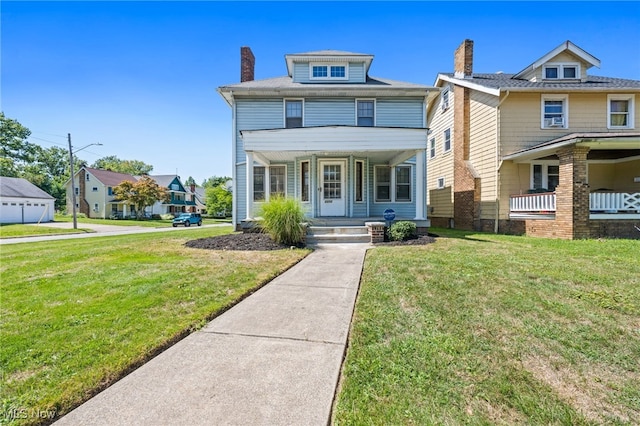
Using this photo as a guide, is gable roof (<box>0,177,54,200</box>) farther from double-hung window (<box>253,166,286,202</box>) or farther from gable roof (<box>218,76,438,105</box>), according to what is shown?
double-hung window (<box>253,166,286,202</box>)

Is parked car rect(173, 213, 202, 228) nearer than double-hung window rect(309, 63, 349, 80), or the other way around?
double-hung window rect(309, 63, 349, 80)

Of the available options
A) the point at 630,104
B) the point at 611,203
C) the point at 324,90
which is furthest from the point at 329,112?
the point at 630,104

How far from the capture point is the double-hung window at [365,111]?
1259cm

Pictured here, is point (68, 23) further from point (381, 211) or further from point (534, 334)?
point (534, 334)

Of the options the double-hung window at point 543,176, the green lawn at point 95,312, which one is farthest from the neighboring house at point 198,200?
the double-hung window at point 543,176

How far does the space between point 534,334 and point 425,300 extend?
1195mm

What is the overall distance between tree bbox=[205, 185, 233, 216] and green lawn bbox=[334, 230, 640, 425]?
4386 cm

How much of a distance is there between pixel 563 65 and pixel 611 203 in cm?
783

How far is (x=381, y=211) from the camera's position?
12.6 meters

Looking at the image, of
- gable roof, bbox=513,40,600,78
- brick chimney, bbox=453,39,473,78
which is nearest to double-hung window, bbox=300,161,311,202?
brick chimney, bbox=453,39,473,78

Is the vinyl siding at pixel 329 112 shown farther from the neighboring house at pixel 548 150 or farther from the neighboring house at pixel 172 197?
the neighboring house at pixel 172 197

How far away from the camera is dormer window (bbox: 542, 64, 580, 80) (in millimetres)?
13516

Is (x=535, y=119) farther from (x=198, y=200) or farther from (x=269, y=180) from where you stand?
(x=198, y=200)

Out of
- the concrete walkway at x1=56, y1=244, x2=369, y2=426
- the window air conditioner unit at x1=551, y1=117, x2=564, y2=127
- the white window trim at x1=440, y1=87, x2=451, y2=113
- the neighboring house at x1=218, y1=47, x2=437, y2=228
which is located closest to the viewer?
the concrete walkway at x1=56, y1=244, x2=369, y2=426
